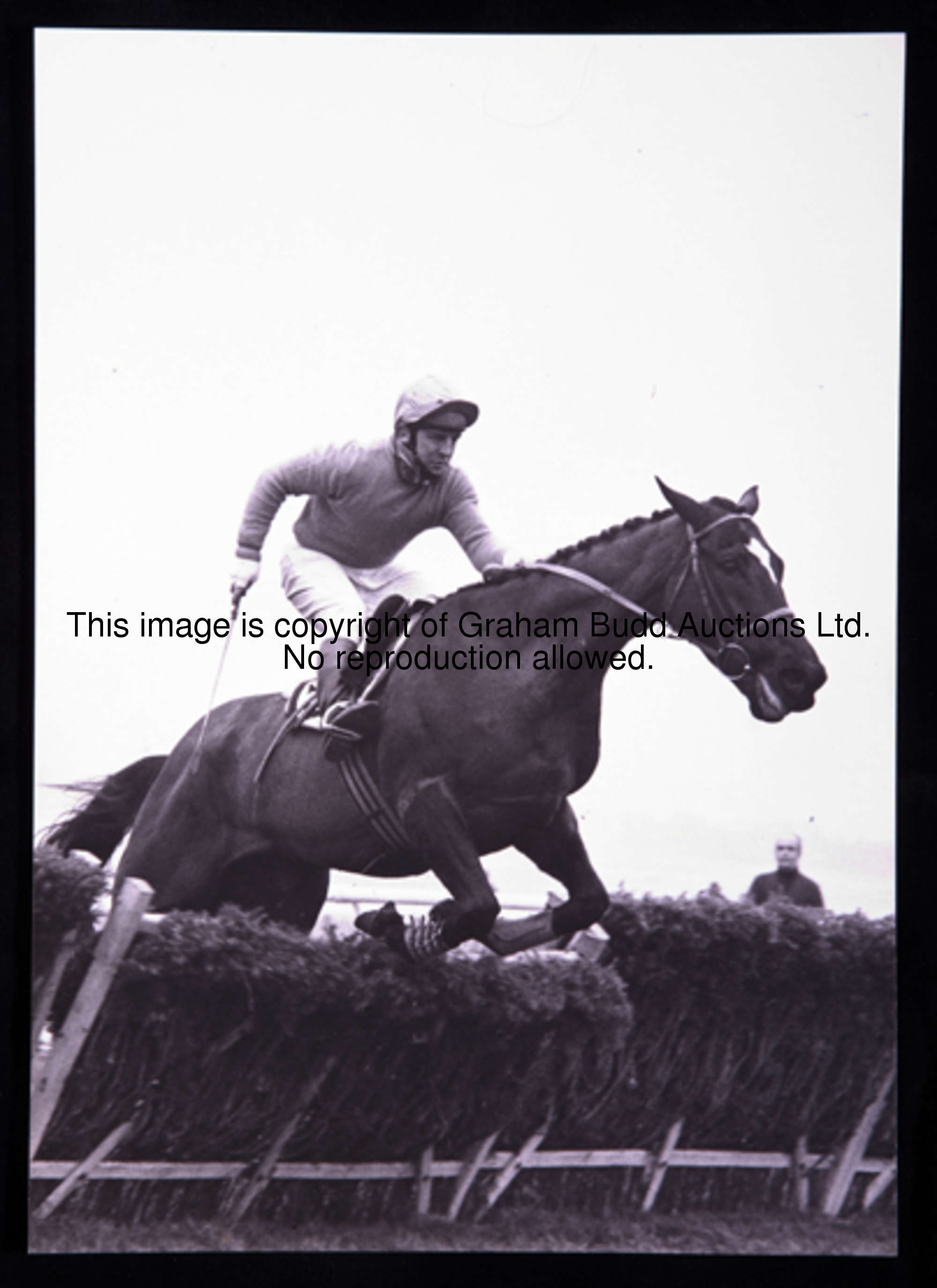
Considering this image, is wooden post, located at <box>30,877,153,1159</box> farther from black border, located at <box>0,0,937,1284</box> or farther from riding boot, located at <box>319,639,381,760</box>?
riding boot, located at <box>319,639,381,760</box>

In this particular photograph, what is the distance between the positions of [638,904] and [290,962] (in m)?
1.12

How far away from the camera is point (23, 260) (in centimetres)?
532

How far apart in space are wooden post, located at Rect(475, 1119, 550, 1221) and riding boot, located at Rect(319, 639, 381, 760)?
1369 mm

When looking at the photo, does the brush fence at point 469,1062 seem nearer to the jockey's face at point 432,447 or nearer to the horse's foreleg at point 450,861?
the horse's foreleg at point 450,861

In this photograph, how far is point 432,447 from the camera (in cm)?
535

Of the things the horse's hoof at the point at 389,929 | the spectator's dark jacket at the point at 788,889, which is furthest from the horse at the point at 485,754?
the spectator's dark jacket at the point at 788,889

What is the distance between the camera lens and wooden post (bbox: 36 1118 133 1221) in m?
5.11

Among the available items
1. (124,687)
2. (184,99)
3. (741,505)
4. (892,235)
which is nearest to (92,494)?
(124,687)

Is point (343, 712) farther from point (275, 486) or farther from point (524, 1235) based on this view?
point (524, 1235)

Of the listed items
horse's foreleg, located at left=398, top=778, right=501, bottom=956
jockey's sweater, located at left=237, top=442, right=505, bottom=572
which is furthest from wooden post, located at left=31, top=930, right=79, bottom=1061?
jockey's sweater, located at left=237, top=442, right=505, bottom=572

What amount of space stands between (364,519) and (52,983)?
177 centimetres

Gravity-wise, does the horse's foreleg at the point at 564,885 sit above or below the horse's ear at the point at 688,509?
below

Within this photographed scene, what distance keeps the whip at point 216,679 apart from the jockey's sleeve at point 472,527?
738mm

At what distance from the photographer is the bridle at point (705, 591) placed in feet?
17.2
